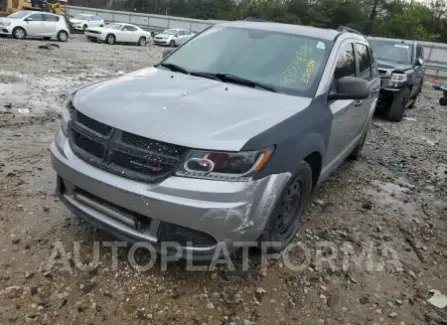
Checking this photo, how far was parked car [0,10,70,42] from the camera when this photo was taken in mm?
17531

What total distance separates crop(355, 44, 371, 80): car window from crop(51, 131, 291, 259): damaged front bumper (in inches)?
91.4

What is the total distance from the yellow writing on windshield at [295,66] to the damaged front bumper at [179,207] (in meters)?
1.01

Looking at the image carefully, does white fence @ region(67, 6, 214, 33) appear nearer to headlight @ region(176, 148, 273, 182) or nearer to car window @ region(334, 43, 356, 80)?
car window @ region(334, 43, 356, 80)

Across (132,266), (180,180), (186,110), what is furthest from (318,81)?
(132,266)

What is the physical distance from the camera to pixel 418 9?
1720 inches

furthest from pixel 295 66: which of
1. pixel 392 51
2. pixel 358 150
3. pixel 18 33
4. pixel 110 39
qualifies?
pixel 110 39

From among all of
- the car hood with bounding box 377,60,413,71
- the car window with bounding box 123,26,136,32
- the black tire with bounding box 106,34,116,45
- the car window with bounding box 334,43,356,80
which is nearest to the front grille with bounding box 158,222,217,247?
the car window with bounding box 334,43,356,80

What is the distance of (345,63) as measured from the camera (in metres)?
3.87

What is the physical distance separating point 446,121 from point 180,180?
9397 millimetres

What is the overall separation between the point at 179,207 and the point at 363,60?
3.31 m

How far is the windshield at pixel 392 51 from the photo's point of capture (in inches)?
373

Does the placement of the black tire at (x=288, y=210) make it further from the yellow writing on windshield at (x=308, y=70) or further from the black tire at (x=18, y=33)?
the black tire at (x=18, y=33)

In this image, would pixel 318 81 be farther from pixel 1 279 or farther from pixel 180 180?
pixel 1 279

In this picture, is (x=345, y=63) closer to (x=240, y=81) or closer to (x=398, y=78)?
(x=240, y=81)
